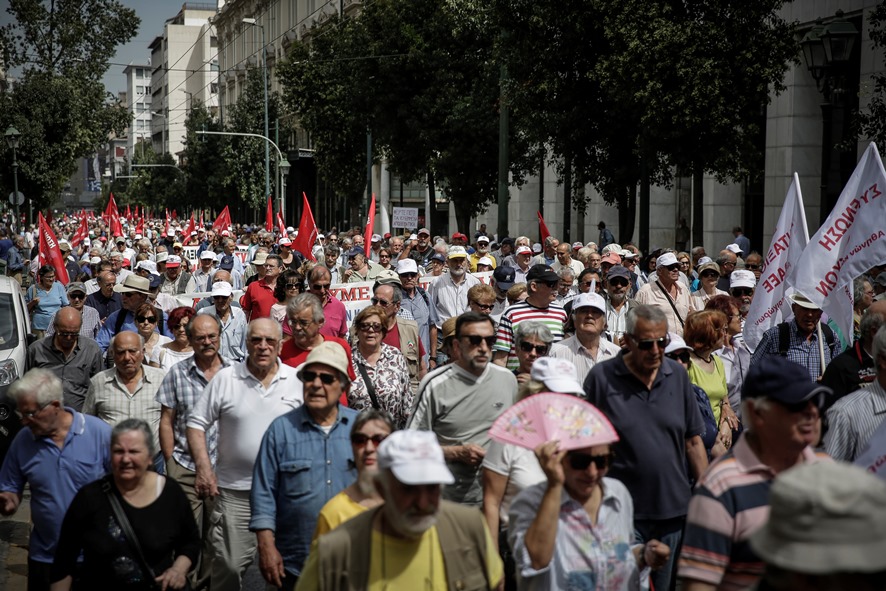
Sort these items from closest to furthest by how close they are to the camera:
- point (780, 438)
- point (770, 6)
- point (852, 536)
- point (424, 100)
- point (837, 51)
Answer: point (852, 536)
point (780, 438)
point (837, 51)
point (770, 6)
point (424, 100)

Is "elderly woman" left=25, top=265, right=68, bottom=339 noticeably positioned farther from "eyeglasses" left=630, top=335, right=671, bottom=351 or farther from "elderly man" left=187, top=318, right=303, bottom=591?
"eyeglasses" left=630, top=335, right=671, bottom=351

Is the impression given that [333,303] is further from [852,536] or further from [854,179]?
[852,536]

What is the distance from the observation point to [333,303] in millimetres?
10375

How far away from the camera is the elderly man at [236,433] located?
247 inches

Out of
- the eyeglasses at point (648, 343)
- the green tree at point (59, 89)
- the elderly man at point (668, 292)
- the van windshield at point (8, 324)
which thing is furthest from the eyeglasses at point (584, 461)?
the green tree at point (59, 89)

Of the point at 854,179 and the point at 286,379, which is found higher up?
the point at 854,179

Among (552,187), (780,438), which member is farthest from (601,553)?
(552,187)

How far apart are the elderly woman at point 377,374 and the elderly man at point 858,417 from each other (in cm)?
275

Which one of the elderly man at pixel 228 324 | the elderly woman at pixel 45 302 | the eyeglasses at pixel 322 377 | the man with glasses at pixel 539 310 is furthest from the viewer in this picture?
the elderly woman at pixel 45 302

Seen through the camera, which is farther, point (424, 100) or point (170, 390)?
point (424, 100)

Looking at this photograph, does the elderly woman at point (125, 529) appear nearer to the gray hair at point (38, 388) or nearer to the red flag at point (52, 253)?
the gray hair at point (38, 388)

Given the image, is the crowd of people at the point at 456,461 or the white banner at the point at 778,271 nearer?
the crowd of people at the point at 456,461

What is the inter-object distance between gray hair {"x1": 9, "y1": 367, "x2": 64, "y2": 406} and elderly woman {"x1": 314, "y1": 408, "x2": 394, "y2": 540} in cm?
169

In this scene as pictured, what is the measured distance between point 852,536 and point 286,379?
4.32 meters
